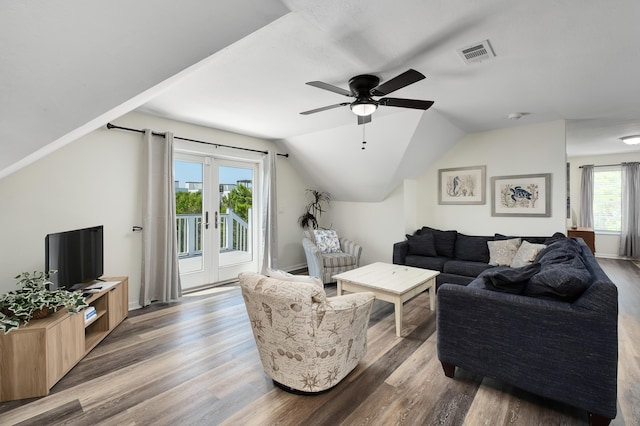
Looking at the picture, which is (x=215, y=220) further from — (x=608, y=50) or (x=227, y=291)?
(x=608, y=50)

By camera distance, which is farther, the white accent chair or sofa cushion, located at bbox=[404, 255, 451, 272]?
the white accent chair

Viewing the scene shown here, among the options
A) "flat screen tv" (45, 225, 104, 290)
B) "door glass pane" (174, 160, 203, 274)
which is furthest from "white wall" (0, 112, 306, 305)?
"door glass pane" (174, 160, 203, 274)

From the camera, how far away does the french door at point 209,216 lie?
4.41m

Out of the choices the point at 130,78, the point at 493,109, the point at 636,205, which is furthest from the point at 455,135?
the point at 636,205

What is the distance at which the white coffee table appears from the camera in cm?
295

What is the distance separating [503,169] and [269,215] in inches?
154

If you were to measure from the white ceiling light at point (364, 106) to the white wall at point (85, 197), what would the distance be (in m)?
2.69

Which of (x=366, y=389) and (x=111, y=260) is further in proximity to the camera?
(x=111, y=260)

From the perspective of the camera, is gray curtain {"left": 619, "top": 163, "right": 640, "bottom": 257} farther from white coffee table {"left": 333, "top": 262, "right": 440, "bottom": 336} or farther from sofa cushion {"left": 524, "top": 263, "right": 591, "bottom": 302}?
sofa cushion {"left": 524, "top": 263, "right": 591, "bottom": 302}

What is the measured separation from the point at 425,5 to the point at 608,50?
65.4 inches

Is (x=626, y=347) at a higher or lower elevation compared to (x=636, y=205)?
lower

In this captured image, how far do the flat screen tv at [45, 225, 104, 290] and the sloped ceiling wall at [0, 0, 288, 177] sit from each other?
90 cm

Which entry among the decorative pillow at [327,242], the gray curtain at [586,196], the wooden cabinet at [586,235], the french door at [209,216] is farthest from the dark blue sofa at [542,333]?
the gray curtain at [586,196]

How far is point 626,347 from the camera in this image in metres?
2.64
